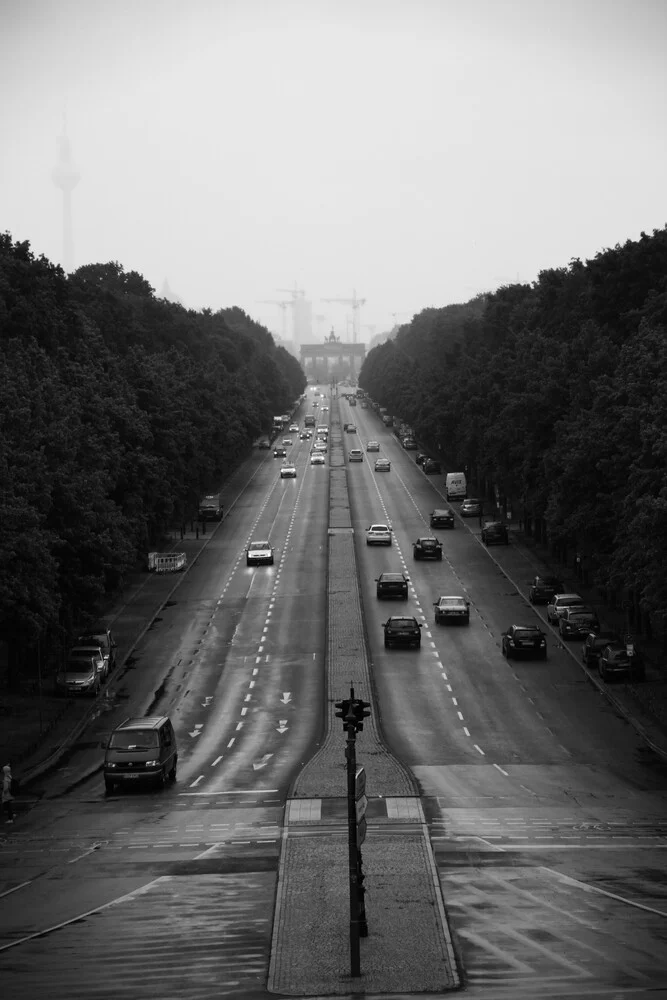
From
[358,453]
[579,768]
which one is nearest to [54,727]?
[579,768]

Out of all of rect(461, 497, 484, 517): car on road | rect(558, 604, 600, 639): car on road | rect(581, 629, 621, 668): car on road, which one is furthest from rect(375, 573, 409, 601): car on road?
rect(461, 497, 484, 517): car on road

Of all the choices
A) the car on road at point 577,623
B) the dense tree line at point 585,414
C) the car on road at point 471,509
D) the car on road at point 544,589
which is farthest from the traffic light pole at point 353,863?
the car on road at point 471,509

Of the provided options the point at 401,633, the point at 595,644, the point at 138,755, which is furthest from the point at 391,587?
the point at 138,755

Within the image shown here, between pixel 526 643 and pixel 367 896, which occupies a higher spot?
pixel 367 896

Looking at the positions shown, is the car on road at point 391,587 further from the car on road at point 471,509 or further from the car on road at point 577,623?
the car on road at point 471,509

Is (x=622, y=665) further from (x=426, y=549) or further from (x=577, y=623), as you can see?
(x=426, y=549)

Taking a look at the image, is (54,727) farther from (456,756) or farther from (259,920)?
(259,920)

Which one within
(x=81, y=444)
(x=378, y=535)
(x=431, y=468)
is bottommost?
(x=378, y=535)
